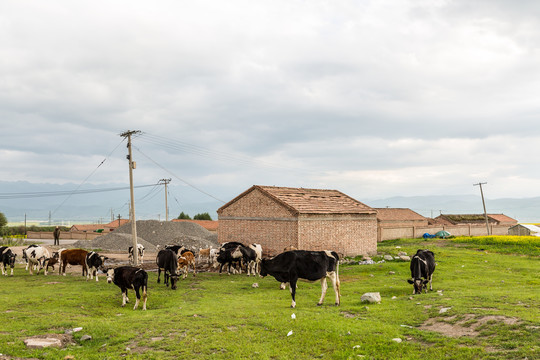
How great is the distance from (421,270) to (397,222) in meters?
54.7

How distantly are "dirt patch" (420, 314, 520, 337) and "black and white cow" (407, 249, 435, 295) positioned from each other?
5476 millimetres

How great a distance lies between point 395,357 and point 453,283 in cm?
1287

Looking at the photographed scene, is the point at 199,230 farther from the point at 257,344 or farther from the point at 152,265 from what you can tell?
the point at 257,344

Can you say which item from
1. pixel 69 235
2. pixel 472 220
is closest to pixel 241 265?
pixel 69 235

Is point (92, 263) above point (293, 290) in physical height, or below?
above

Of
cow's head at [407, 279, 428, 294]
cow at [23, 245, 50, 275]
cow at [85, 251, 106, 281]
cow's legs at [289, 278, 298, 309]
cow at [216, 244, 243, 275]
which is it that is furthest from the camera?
cow at [216, 244, 243, 275]

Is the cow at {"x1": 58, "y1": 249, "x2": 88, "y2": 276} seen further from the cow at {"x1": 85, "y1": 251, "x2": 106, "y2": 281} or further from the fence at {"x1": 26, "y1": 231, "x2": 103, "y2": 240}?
the fence at {"x1": 26, "y1": 231, "x2": 103, "y2": 240}

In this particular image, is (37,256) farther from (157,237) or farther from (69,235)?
(69,235)

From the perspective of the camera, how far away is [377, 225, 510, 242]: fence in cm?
5491

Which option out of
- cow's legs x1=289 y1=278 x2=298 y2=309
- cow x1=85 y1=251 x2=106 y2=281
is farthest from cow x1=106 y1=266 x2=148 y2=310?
cow x1=85 y1=251 x2=106 y2=281

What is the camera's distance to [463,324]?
35.9ft

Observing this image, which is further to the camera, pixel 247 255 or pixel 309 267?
pixel 247 255

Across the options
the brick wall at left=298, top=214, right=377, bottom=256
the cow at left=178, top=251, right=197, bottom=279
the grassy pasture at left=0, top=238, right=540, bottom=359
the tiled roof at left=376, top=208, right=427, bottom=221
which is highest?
the tiled roof at left=376, top=208, right=427, bottom=221

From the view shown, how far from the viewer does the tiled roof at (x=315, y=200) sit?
1218 inches
